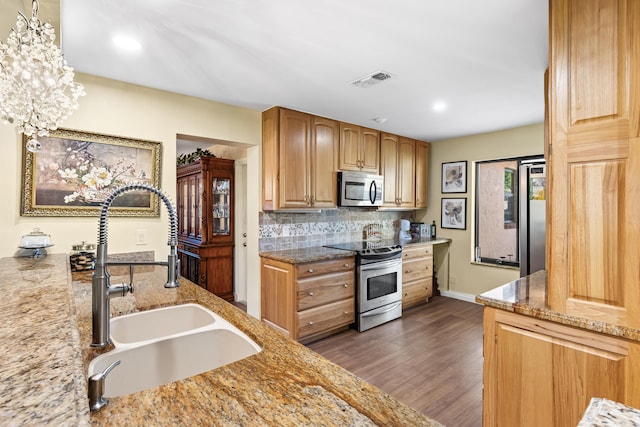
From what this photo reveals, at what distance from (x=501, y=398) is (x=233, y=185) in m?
Answer: 4.01

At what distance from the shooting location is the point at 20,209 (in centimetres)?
221

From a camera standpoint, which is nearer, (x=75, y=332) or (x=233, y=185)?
(x=75, y=332)

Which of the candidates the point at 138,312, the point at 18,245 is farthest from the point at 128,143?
the point at 138,312

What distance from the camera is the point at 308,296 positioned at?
10.2 ft

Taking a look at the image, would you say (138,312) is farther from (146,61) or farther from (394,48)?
(394,48)

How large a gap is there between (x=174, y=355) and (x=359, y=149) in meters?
3.27

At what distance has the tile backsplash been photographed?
3.59m

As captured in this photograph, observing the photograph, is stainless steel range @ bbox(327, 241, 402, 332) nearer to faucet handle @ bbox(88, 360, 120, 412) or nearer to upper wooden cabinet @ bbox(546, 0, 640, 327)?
upper wooden cabinet @ bbox(546, 0, 640, 327)

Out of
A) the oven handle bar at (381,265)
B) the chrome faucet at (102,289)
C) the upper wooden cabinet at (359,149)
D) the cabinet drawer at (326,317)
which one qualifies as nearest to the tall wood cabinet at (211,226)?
the upper wooden cabinet at (359,149)

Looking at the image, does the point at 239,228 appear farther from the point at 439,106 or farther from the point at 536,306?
the point at 536,306

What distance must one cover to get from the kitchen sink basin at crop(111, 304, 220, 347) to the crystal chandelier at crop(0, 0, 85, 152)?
852 millimetres

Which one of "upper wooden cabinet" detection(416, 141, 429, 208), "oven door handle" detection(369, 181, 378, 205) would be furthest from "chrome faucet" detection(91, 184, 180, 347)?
"upper wooden cabinet" detection(416, 141, 429, 208)

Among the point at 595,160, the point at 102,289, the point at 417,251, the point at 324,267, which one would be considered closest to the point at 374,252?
the point at 324,267

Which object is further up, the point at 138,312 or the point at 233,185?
the point at 233,185
